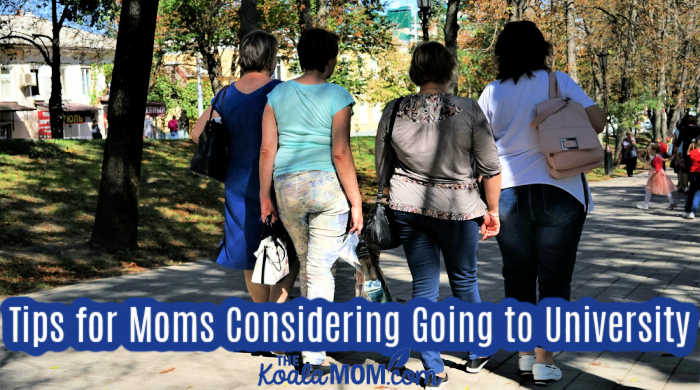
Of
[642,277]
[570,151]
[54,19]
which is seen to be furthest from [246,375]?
[54,19]

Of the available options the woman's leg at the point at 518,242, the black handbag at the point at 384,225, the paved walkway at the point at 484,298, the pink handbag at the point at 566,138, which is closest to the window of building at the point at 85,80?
the paved walkway at the point at 484,298

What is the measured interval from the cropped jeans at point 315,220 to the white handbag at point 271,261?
14 cm

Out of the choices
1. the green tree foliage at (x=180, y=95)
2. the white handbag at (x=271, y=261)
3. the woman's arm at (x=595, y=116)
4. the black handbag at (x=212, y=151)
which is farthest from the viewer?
the green tree foliage at (x=180, y=95)

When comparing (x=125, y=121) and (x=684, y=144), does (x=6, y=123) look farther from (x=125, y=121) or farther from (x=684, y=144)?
(x=125, y=121)

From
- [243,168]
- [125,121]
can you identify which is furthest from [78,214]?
[243,168]

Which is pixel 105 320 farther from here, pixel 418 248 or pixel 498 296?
pixel 498 296

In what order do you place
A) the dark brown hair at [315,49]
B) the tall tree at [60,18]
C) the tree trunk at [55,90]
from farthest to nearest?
the tree trunk at [55,90] → the tall tree at [60,18] → the dark brown hair at [315,49]

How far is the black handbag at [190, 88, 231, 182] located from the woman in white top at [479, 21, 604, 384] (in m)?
1.62

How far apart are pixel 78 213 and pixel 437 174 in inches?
378

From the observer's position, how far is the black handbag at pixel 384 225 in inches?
169

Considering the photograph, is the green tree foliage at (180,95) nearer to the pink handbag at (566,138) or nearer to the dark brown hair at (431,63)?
the dark brown hair at (431,63)

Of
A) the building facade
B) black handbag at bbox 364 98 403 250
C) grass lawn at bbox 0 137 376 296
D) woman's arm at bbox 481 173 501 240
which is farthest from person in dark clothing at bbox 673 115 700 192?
the building facade

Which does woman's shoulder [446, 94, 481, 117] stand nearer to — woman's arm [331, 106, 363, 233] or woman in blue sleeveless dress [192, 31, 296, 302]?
woman's arm [331, 106, 363, 233]

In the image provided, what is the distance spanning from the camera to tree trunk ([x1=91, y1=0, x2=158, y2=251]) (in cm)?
934
